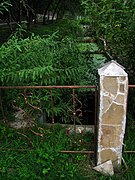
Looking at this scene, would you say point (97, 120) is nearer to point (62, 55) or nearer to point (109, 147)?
point (109, 147)

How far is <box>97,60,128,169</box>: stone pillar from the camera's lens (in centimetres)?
229

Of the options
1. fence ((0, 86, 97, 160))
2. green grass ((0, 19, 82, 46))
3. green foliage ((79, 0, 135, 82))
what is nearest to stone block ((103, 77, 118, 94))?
fence ((0, 86, 97, 160))

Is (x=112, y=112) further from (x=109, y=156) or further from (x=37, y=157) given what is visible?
(x=37, y=157)

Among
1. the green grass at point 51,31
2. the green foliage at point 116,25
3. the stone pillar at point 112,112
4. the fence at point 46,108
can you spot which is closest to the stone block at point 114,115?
the stone pillar at point 112,112

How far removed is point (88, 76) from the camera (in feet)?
11.7

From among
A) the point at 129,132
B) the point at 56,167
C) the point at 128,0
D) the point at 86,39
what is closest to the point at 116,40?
the point at 128,0

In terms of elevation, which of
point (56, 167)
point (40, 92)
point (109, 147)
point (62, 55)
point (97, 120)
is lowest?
point (56, 167)

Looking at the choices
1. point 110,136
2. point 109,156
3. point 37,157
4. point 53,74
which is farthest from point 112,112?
point 37,157

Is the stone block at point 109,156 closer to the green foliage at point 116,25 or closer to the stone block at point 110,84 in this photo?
the stone block at point 110,84

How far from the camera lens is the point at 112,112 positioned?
240 centimetres

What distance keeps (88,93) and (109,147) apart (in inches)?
60.9

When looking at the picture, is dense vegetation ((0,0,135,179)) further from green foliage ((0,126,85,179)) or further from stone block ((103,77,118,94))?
stone block ((103,77,118,94))

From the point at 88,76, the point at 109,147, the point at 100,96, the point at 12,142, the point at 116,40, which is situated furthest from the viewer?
the point at 88,76

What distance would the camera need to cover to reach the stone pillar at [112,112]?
2295 mm
